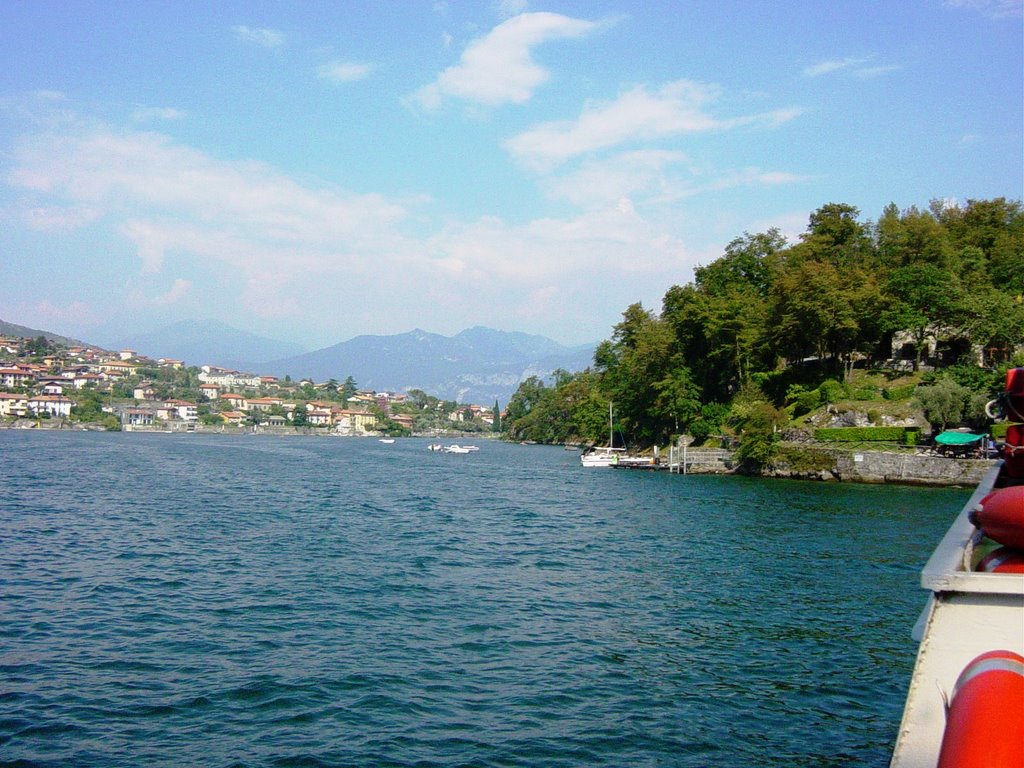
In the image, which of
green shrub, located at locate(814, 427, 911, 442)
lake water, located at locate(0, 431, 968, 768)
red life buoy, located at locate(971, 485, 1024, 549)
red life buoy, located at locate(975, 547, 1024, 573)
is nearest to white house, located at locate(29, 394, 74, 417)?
lake water, located at locate(0, 431, 968, 768)

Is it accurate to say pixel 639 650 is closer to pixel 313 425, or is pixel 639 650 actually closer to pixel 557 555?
pixel 557 555

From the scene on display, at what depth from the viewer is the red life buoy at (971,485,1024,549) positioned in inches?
175

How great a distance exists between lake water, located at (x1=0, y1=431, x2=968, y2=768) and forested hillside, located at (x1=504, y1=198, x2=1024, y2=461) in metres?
27.8

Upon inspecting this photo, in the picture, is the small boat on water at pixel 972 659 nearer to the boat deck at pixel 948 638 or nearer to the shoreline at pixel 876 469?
the boat deck at pixel 948 638

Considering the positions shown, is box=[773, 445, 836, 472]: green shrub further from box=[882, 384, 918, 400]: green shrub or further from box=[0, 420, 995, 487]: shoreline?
box=[882, 384, 918, 400]: green shrub

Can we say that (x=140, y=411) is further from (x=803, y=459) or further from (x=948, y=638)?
(x=948, y=638)

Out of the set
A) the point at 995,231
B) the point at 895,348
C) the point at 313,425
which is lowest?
the point at 313,425

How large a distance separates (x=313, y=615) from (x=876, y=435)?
42.3m

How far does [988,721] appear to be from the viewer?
3258mm

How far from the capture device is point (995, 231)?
68.9 meters

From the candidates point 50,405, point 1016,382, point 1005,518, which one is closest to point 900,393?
point 1016,382

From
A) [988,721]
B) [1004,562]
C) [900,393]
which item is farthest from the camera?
[900,393]

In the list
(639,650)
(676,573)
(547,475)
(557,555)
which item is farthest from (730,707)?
(547,475)

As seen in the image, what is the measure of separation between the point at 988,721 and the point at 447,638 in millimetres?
11305
